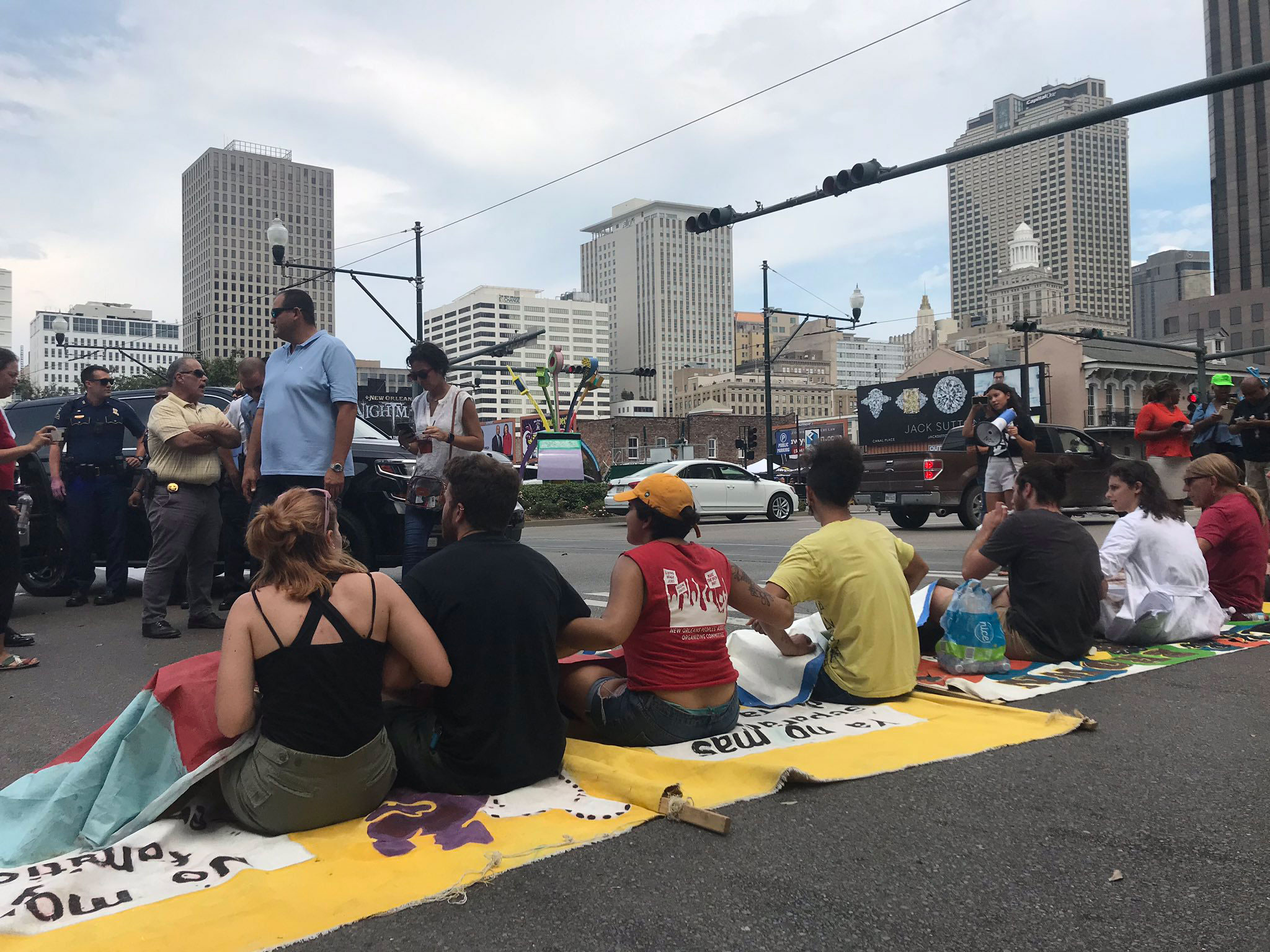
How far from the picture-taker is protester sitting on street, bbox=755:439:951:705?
4.46m

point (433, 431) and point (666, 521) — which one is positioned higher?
point (433, 431)

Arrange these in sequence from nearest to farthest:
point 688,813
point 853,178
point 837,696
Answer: point 688,813 → point 837,696 → point 853,178

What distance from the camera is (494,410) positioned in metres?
141

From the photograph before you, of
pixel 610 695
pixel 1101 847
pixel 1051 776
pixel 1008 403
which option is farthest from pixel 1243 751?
pixel 1008 403

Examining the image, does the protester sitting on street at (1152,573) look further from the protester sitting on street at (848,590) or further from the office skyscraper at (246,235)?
the office skyscraper at (246,235)

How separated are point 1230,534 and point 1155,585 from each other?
1.02 metres

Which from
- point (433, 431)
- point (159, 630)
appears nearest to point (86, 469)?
point (159, 630)

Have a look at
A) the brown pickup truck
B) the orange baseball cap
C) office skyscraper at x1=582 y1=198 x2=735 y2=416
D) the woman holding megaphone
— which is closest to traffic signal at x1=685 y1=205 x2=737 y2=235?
the brown pickup truck

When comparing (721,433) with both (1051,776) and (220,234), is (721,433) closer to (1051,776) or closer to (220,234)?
(220,234)

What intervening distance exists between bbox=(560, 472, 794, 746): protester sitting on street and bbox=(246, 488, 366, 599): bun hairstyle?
3.15ft

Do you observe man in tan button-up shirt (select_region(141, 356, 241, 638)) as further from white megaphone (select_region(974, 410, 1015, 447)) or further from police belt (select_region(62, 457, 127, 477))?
white megaphone (select_region(974, 410, 1015, 447))

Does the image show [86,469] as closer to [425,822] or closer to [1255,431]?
[425,822]

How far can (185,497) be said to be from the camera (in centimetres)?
685

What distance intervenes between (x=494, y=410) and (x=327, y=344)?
13688cm
